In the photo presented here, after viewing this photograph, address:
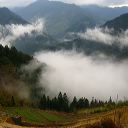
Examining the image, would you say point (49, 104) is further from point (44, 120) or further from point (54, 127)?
point (54, 127)

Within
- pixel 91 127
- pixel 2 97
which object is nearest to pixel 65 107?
pixel 2 97

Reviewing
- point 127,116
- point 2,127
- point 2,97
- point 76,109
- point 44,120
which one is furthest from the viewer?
point 76,109

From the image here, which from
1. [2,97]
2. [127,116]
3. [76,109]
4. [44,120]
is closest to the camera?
[127,116]

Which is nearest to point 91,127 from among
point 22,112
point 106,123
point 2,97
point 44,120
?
point 106,123

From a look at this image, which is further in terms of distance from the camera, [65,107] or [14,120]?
[65,107]

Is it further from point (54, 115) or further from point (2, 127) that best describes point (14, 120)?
point (54, 115)

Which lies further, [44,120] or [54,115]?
[54,115]

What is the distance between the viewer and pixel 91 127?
8556 centimetres

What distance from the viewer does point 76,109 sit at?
199750 millimetres

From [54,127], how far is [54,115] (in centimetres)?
5227

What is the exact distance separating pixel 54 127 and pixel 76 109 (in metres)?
101

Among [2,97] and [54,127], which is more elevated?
[2,97]

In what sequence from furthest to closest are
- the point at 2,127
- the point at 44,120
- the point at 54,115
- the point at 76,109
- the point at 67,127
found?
the point at 76,109 < the point at 54,115 < the point at 44,120 < the point at 67,127 < the point at 2,127

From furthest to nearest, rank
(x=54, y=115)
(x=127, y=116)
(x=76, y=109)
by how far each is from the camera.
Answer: (x=76, y=109) < (x=54, y=115) < (x=127, y=116)
